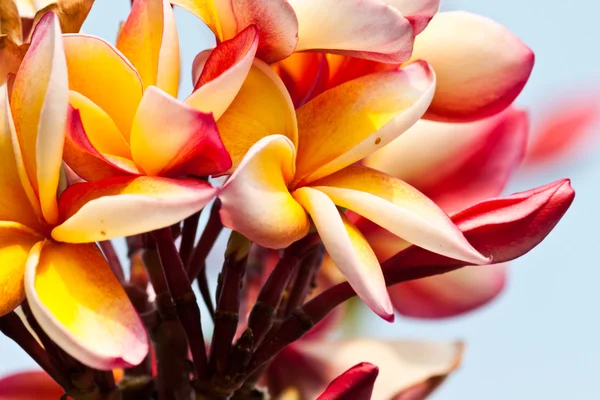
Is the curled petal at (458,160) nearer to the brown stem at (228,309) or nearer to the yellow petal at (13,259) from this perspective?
the brown stem at (228,309)

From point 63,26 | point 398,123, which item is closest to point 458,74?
point 398,123

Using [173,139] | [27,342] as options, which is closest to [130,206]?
[173,139]

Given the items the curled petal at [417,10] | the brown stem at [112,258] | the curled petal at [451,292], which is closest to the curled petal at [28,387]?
the brown stem at [112,258]

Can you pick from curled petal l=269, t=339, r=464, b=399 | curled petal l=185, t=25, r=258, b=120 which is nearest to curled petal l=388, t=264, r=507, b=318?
curled petal l=269, t=339, r=464, b=399

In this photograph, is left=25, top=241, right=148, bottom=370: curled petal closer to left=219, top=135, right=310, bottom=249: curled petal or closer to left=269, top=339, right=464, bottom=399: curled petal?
left=219, top=135, right=310, bottom=249: curled petal

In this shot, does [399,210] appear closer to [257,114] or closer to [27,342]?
[257,114]

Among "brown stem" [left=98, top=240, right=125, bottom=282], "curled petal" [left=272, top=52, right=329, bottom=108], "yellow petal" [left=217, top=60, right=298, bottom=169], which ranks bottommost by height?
"brown stem" [left=98, top=240, right=125, bottom=282]

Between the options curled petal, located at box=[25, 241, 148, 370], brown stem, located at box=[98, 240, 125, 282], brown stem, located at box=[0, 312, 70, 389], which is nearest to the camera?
curled petal, located at box=[25, 241, 148, 370]
